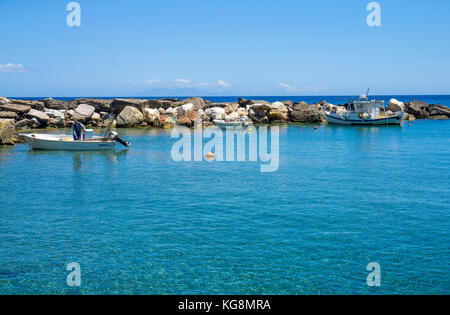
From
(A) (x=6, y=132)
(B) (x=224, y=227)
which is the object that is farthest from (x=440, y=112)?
(B) (x=224, y=227)

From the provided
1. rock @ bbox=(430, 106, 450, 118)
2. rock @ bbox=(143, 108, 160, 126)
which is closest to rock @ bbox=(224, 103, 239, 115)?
rock @ bbox=(143, 108, 160, 126)

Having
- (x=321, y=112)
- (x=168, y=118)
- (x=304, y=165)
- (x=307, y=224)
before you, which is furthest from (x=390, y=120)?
(x=307, y=224)

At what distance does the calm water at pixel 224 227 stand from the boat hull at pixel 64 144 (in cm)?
645

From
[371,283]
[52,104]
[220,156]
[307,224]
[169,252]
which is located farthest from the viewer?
[52,104]

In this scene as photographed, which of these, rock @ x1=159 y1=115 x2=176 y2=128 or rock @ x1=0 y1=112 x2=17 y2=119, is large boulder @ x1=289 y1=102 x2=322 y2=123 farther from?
rock @ x1=0 y1=112 x2=17 y2=119

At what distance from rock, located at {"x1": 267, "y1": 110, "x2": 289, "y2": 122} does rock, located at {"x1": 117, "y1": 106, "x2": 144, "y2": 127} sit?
2264cm

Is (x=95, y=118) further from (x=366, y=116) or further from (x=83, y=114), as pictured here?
(x=366, y=116)

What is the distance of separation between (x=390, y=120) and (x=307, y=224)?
54395 millimetres

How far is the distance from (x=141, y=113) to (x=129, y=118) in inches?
95.6

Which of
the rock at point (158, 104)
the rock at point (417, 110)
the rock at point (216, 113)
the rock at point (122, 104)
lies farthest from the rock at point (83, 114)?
the rock at point (417, 110)

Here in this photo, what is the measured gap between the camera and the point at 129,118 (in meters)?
61.8

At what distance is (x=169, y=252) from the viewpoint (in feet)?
45.6
